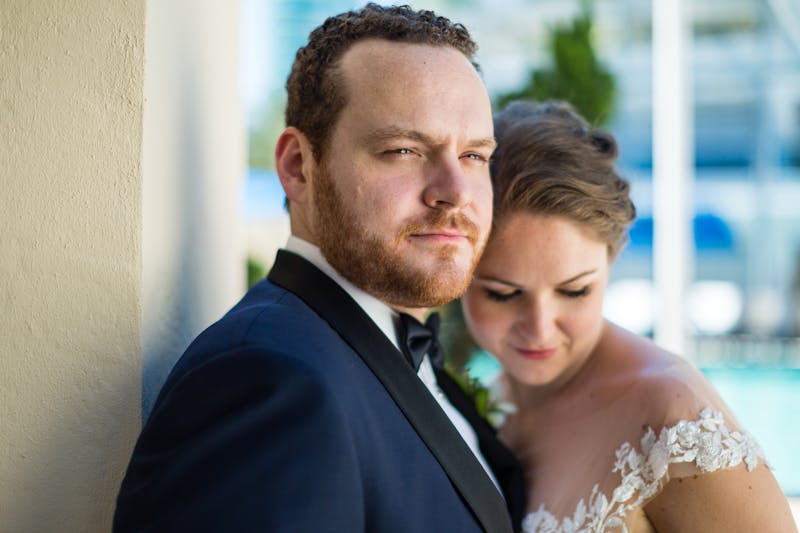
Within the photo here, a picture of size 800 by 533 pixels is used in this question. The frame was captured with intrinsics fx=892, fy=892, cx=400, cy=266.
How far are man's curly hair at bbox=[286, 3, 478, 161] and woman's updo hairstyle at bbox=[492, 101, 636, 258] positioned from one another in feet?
1.28

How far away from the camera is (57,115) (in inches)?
63.5

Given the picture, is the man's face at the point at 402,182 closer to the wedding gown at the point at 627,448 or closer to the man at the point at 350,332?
the man at the point at 350,332

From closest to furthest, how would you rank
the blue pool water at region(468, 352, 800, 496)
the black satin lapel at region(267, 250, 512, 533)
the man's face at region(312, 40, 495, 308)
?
the black satin lapel at region(267, 250, 512, 533), the man's face at region(312, 40, 495, 308), the blue pool water at region(468, 352, 800, 496)

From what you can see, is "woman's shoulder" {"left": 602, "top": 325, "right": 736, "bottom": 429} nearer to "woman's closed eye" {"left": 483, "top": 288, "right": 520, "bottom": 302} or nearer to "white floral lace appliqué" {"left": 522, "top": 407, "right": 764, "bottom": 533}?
"white floral lace appliqué" {"left": 522, "top": 407, "right": 764, "bottom": 533}

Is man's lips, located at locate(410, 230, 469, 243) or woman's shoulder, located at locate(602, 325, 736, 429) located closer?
man's lips, located at locate(410, 230, 469, 243)

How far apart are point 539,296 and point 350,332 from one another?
0.70 meters

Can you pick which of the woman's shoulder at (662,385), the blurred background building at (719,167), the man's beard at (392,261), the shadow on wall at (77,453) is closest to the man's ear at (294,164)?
the man's beard at (392,261)

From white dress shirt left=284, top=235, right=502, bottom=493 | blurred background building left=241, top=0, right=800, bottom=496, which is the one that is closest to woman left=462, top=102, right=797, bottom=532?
white dress shirt left=284, top=235, right=502, bottom=493

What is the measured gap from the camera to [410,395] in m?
1.58

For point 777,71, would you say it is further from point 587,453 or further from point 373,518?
point 373,518

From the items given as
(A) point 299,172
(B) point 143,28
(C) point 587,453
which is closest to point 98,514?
(A) point 299,172

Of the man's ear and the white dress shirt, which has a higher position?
the man's ear

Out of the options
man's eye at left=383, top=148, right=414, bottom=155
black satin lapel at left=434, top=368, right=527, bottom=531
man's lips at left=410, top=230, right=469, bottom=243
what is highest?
man's eye at left=383, top=148, right=414, bottom=155

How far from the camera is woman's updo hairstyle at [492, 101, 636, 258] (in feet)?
7.00
